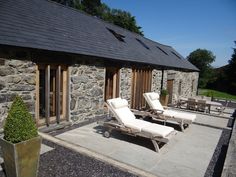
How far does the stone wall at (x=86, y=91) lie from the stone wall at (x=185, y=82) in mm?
7776

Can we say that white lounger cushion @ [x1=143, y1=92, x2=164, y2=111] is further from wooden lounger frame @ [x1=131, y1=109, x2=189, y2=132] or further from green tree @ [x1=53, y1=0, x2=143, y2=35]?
green tree @ [x1=53, y1=0, x2=143, y2=35]

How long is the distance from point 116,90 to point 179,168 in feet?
17.9

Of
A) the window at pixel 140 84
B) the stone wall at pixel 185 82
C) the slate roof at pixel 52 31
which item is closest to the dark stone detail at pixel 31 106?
the slate roof at pixel 52 31

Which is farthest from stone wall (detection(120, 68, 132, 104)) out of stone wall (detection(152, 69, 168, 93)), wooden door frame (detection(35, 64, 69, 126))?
wooden door frame (detection(35, 64, 69, 126))

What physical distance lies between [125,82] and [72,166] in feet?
20.7

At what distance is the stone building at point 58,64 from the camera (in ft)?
18.6

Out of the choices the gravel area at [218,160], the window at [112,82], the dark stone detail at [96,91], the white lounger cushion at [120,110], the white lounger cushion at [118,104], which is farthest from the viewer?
the window at [112,82]

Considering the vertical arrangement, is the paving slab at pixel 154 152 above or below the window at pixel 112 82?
below

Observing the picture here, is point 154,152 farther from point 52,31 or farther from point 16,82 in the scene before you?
point 52,31

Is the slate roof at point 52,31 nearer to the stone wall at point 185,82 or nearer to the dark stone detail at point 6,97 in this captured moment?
the dark stone detail at point 6,97

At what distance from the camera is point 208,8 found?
1024cm

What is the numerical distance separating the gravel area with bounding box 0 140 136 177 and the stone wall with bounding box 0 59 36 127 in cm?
189

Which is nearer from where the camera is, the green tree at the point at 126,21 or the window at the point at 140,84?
the window at the point at 140,84

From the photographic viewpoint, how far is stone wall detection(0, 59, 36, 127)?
5.43 meters
